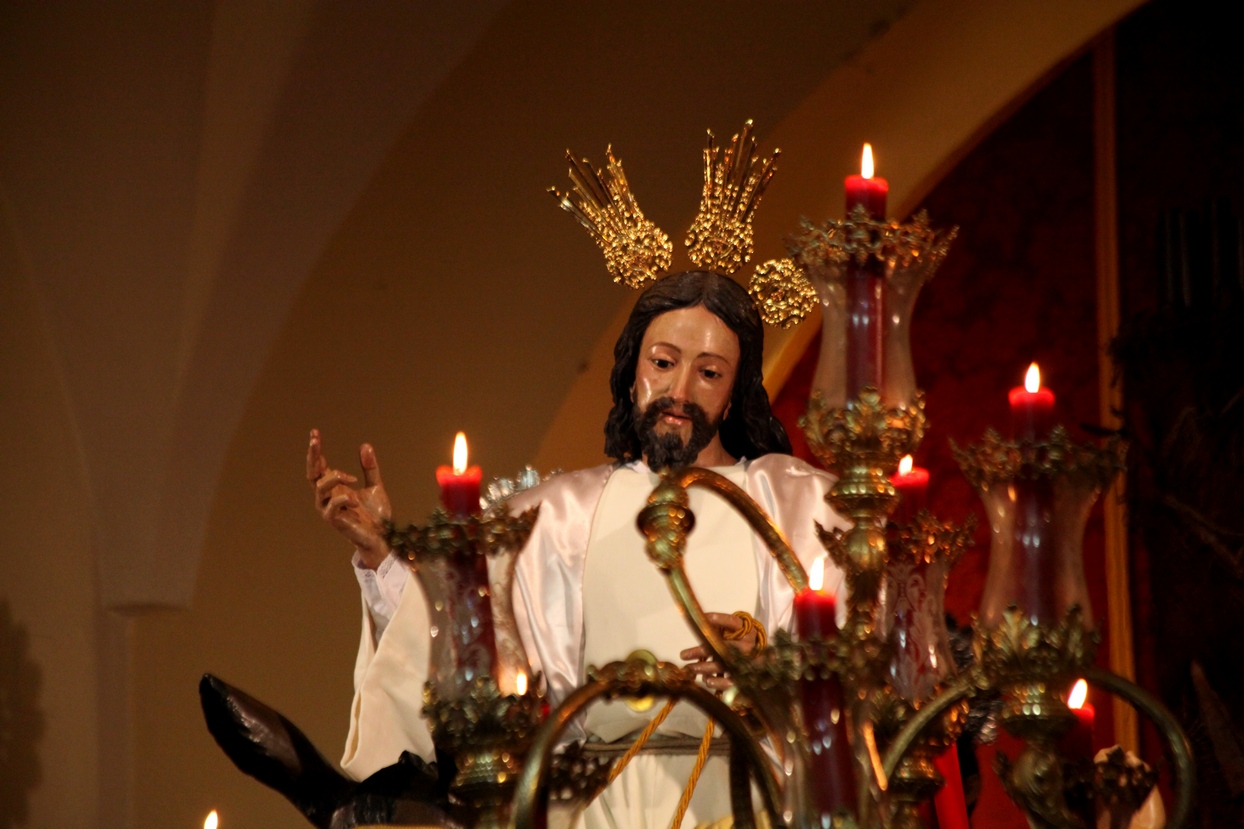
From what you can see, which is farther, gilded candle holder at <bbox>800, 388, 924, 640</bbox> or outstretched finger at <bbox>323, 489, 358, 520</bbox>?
outstretched finger at <bbox>323, 489, 358, 520</bbox>

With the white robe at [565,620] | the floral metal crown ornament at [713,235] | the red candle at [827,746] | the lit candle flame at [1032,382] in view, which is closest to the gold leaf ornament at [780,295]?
the floral metal crown ornament at [713,235]

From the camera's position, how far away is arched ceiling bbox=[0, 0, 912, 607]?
3410 mm

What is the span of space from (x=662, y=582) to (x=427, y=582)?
47.8 inches

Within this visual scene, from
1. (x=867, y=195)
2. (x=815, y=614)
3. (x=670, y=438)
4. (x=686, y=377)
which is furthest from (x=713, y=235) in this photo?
A: (x=815, y=614)

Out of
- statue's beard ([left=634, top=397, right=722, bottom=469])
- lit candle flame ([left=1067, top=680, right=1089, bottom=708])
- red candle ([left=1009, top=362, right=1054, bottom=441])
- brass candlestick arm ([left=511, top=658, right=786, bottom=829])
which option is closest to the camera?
→ brass candlestick arm ([left=511, top=658, right=786, bottom=829])

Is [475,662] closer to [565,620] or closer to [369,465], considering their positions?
[565,620]

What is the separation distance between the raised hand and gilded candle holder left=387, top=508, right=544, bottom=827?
1255mm

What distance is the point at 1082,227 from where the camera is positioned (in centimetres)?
399

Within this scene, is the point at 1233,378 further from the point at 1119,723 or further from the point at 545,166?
the point at 545,166

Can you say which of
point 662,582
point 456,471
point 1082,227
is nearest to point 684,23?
point 1082,227

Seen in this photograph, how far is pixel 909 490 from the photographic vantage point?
1895 mm

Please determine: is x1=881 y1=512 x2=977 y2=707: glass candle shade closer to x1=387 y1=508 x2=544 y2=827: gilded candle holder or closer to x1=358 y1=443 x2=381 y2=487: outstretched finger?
x1=387 y1=508 x2=544 y2=827: gilded candle holder

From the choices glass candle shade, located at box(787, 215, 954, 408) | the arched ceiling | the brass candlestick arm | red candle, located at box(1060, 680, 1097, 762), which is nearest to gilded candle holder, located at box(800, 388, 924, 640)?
glass candle shade, located at box(787, 215, 954, 408)

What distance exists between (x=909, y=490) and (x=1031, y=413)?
1.08 feet
